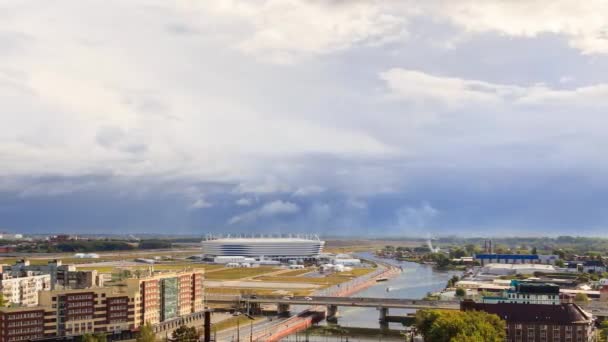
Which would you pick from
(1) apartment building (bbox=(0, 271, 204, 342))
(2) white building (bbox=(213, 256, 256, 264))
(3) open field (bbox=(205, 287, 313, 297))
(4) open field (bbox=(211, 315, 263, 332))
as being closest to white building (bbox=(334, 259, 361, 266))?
(2) white building (bbox=(213, 256, 256, 264))

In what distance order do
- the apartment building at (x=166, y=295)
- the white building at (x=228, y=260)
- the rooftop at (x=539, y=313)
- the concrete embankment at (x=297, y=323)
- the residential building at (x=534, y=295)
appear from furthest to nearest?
the white building at (x=228, y=260), the residential building at (x=534, y=295), the apartment building at (x=166, y=295), the concrete embankment at (x=297, y=323), the rooftop at (x=539, y=313)

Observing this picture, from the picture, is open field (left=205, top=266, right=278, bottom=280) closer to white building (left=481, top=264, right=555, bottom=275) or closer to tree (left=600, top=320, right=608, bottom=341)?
white building (left=481, top=264, right=555, bottom=275)

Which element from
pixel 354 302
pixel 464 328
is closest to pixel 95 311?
pixel 354 302

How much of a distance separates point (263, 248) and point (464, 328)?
110260mm

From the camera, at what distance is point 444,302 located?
2036 inches

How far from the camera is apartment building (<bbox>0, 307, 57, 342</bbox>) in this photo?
38.2 meters

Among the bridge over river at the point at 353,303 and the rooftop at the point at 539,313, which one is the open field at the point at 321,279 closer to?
the bridge over river at the point at 353,303

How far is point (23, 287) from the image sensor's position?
166ft

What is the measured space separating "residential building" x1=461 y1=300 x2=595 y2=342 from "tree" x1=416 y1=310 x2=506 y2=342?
2.57 m

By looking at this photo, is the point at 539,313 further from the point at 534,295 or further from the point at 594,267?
the point at 594,267

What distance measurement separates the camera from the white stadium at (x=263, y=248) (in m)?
141

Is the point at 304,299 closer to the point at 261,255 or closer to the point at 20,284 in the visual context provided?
the point at 20,284

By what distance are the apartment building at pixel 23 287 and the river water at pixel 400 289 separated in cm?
2237

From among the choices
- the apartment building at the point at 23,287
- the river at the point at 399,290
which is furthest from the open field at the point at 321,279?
the apartment building at the point at 23,287
